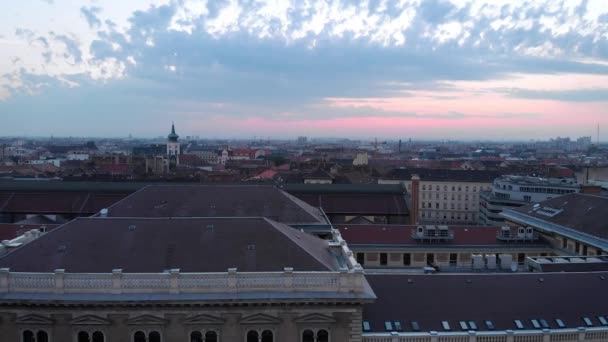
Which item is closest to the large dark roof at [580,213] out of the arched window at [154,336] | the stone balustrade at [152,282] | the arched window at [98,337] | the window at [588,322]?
the window at [588,322]

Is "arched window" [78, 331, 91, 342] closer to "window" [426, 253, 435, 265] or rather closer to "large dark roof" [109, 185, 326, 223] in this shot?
"large dark roof" [109, 185, 326, 223]

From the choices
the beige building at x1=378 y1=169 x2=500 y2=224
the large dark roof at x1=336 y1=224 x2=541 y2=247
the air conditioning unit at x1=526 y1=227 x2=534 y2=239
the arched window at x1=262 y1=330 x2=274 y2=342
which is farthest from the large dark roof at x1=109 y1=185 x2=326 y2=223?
the beige building at x1=378 y1=169 x2=500 y2=224

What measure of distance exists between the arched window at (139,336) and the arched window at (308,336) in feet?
27.5

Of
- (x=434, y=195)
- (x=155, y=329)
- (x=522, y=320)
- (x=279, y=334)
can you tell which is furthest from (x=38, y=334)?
(x=434, y=195)

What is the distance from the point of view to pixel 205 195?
56531 millimetres

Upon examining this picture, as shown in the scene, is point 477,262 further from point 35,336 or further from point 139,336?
point 35,336

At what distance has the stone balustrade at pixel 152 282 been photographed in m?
29.0

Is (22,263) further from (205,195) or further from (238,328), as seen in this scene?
(205,195)

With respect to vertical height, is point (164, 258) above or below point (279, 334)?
above

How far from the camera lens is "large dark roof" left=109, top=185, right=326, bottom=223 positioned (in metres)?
53.0

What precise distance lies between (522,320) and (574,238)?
27421 mm

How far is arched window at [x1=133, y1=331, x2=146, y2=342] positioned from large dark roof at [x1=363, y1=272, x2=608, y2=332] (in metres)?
12.2

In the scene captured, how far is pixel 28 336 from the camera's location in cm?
2947

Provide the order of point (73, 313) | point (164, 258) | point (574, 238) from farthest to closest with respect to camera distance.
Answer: point (574, 238), point (164, 258), point (73, 313)
